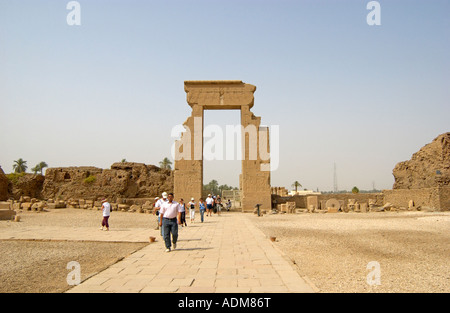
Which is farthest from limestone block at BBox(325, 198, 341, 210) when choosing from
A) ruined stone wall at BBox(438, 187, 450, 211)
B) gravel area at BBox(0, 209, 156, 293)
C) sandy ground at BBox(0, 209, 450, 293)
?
gravel area at BBox(0, 209, 156, 293)

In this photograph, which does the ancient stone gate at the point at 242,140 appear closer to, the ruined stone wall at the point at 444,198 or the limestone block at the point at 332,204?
the limestone block at the point at 332,204

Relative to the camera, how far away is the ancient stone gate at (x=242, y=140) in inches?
865

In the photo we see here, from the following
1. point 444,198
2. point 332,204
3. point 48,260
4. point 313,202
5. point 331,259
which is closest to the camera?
point 48,260

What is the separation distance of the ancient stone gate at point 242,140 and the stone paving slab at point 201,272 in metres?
13.8

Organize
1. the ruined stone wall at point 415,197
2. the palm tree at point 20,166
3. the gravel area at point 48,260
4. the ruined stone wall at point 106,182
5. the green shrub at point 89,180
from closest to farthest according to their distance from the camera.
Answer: the gravel area at point 48,260
the ruined stone wall at point 415,197
the ruined stone wall at point 106,182
the green shrub at point 89,180
the palm tree at point 20,166

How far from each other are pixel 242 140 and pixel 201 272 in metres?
17.2

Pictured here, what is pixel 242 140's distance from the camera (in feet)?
73.3

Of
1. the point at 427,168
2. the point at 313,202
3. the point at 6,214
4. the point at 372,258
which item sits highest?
the point at 427,168

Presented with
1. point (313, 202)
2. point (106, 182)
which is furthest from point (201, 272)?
point (106, 182)

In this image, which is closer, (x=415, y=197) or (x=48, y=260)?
(x=48, y=260)

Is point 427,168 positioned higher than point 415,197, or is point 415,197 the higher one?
point 427,168

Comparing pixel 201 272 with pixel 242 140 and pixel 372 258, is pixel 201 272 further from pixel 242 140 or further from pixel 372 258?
pixel 242 140

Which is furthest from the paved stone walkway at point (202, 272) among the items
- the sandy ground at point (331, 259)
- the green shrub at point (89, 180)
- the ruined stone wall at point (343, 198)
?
the green shrub at point (89, 180)
